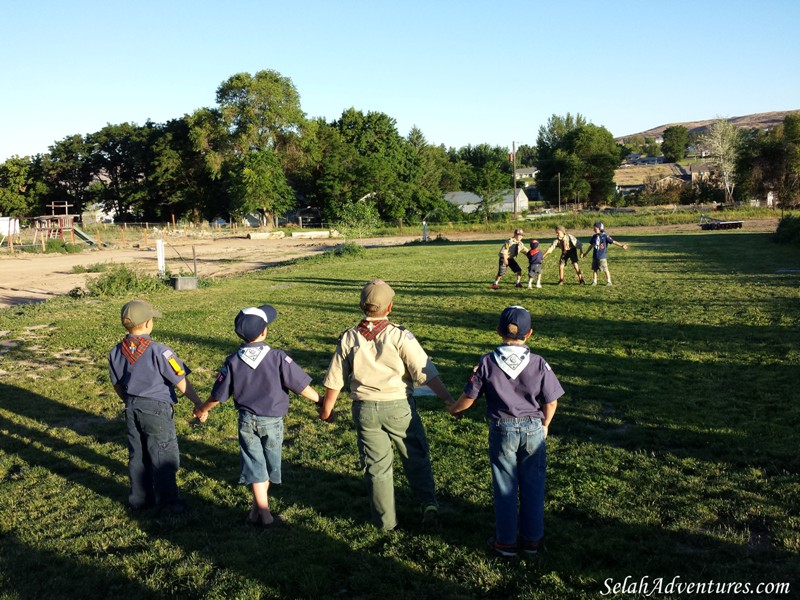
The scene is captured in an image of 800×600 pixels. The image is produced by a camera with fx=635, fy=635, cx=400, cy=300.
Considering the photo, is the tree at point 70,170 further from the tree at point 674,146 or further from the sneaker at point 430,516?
the tree at point 674,146

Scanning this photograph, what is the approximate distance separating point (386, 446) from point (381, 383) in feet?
1.54

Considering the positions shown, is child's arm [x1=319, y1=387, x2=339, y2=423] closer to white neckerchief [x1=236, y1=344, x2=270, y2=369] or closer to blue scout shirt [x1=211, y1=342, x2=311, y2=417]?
blue scout shirt [x1=211, y1=342, x2=311, y2=417]

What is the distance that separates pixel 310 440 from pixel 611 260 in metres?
22.2

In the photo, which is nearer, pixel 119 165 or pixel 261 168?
pixel 261 168

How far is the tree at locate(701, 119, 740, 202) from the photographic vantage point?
281ft

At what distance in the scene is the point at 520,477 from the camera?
4.31 meters

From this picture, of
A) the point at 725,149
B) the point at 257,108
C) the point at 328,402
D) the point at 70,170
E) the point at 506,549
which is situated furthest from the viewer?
the point at 725,149

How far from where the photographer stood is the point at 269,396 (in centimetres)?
480

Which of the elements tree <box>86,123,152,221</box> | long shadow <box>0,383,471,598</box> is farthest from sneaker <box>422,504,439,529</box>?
tree <box>86,123,152,221</box>

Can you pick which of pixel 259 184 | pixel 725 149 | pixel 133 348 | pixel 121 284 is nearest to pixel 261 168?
pixel 259 184

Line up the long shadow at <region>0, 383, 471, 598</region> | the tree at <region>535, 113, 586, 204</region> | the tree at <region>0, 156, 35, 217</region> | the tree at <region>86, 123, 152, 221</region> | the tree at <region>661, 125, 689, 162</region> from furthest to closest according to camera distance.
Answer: the tree at <region>661, 125, 689, 162</region>
the tree at <region>535, 113, 586, 204</region>
the tree at <region>86, 123, 152, 221</region>
the tree at <region>0, 156, 35, 217</region>
the long shadow at <region>0, 383, 471, 598</region>

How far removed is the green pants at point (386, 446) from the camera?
180 inches

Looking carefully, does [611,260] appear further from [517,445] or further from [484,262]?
[517,445]

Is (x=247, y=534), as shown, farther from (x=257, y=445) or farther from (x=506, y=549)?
(x=506, y=549)
